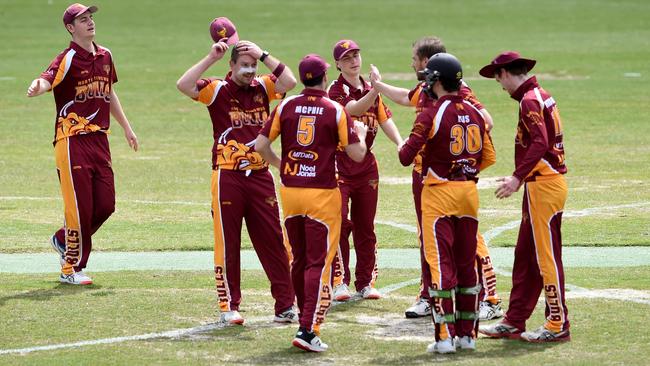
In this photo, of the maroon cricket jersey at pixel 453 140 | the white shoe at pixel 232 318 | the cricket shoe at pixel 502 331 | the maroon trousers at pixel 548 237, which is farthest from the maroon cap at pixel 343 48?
the cricket shoe at pixel 502 331

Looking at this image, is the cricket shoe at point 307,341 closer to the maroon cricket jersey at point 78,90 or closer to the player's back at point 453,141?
the player's back at point 453,141

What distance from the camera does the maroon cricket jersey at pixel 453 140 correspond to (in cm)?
965

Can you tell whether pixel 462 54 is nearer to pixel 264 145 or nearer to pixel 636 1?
pixel 636 1

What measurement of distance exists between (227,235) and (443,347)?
227 centimetres

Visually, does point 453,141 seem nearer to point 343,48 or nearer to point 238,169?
point 238,169

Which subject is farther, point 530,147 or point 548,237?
point 548,237

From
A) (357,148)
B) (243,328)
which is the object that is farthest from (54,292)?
(357,148)

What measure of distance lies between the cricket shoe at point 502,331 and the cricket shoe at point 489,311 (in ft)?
2.03

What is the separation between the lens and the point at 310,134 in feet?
32.3

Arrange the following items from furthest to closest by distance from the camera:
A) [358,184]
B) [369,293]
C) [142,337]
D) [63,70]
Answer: [63,70], [358,184], [369,293], [142,337]

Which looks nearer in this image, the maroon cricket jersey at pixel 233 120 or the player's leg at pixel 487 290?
the maroon cricket jersey at pixel 233 120

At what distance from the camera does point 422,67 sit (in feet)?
35.9

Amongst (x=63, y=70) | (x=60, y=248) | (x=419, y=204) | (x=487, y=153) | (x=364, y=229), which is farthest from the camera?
(x=60, y=248)

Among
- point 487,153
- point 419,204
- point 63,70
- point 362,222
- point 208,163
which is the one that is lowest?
point 362,222
